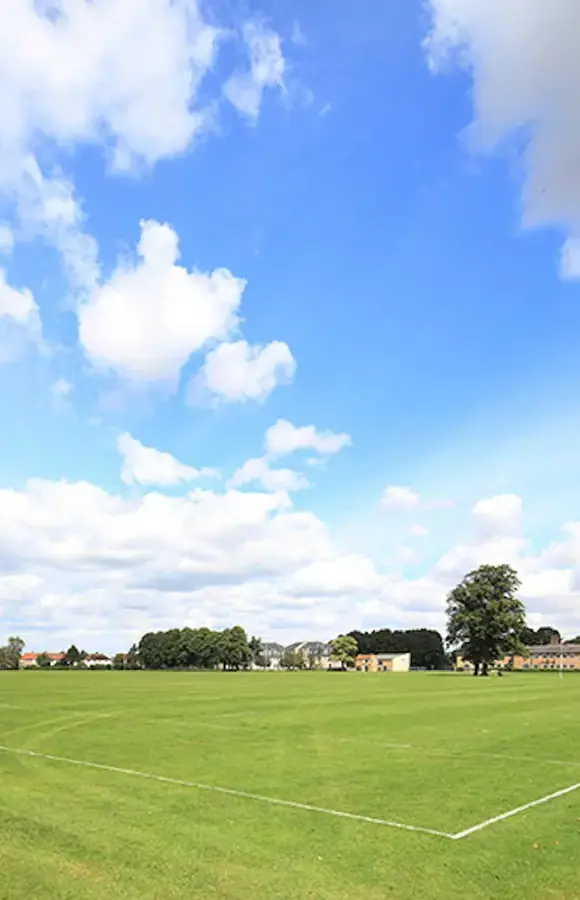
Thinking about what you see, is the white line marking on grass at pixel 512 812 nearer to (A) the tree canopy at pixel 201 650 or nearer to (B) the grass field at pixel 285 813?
(B) the grass field at pixel 285 813

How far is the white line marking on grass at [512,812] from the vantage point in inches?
435

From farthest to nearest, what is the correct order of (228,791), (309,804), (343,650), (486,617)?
(343,650), (486,617), (228,791), (309,804)

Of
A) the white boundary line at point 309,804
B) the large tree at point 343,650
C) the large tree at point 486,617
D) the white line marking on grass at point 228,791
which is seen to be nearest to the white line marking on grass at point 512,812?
the white boundary line at point 309,804

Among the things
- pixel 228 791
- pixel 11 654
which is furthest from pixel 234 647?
pixel 228 791

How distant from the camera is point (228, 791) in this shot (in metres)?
13.8

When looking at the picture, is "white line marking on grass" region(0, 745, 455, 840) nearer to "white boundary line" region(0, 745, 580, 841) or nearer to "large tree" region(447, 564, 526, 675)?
"white boundary line" region(0, 745, 580, 841)

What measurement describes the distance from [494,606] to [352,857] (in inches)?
3208

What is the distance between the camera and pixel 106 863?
9281mm

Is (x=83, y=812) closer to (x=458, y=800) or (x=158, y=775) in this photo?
(x=158, y=775)

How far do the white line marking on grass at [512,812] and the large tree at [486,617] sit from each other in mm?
74674

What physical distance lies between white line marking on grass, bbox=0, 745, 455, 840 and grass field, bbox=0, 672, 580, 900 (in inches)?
4.9

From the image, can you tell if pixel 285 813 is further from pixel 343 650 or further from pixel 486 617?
pixel 343 650

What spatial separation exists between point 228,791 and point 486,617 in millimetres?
78796

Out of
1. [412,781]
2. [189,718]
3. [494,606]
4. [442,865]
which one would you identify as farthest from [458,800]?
[494,606]
